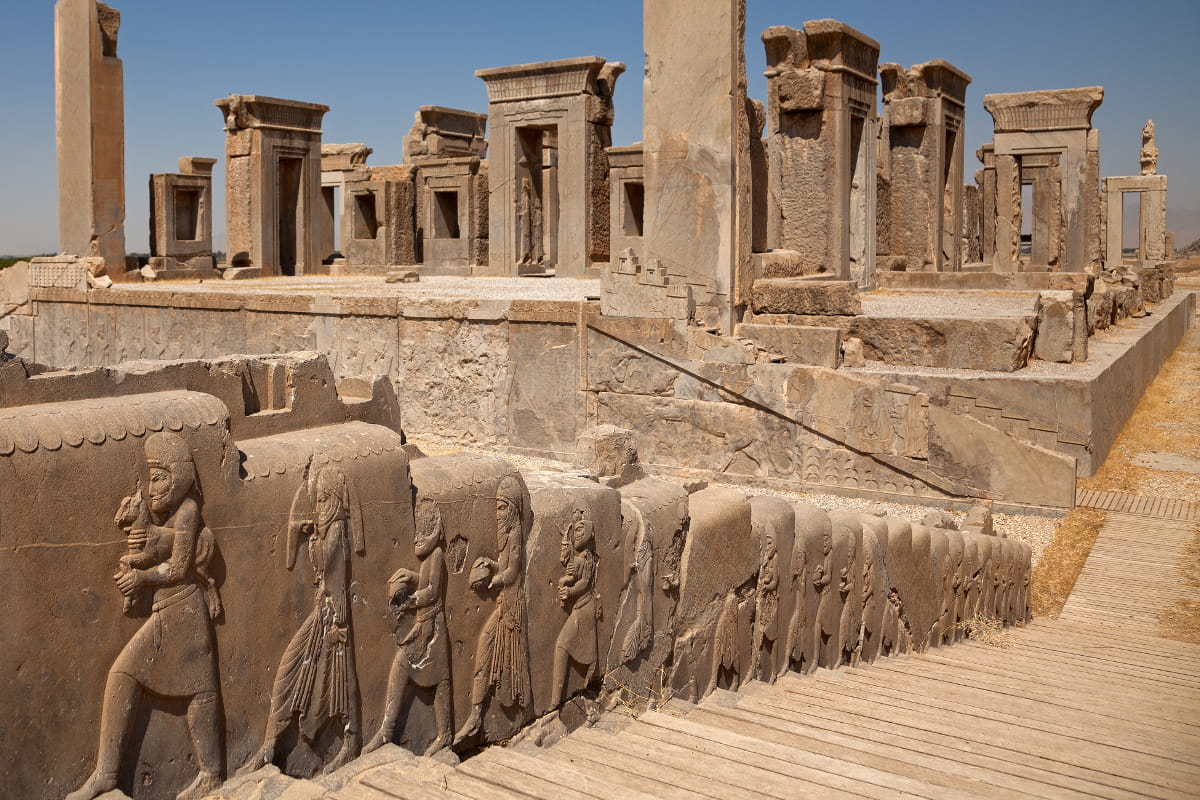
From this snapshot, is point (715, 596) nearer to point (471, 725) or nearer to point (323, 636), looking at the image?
point (471, 725)

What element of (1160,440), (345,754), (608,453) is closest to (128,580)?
(345,754)

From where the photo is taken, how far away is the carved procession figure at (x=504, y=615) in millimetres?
3783

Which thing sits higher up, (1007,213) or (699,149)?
(1007,213)

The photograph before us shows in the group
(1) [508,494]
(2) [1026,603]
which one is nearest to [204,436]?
(1) [508,494]

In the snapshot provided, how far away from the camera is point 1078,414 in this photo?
945cm

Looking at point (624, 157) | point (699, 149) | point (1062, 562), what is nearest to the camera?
point (1062, 562)

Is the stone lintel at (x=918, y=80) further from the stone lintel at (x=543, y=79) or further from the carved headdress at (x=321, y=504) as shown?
the carved headdress at (x=321, y=504)

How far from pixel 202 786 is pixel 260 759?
0.65 ft

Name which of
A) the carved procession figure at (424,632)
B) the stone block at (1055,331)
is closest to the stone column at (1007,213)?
the stone block at (1055,331)

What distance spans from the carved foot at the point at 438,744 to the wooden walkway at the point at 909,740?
0.86 feet

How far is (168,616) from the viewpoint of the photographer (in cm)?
290

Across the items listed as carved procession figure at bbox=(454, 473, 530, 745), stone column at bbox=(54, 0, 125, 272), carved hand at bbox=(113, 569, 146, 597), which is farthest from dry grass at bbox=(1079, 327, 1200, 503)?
stone column at bbox=(54, 0, 125, 272)

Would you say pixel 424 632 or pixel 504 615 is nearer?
pixel 424 632

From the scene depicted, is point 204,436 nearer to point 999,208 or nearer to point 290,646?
point 290,646
